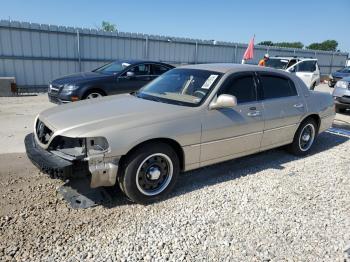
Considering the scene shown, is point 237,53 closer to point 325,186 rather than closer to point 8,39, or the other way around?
point 8,39

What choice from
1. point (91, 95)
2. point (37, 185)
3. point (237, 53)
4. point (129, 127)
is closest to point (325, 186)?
point (129, 127)

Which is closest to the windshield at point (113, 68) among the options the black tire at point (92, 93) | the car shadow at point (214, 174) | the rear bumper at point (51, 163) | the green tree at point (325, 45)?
the black tire at point (92, 93)

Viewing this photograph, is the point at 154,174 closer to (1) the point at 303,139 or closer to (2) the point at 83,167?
(2) the point at 83,167

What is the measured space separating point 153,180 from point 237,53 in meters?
17.9

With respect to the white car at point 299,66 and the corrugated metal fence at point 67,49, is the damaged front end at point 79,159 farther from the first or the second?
the white car at point 299,66

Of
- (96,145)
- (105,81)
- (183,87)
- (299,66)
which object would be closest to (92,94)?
(105,81)

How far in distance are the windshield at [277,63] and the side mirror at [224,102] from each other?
11069mm

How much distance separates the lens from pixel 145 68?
9.55 m

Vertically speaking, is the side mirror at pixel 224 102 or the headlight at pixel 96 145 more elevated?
the side mirror at pixel 224 102

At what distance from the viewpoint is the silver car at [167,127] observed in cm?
336

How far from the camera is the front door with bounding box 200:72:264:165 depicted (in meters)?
4.12

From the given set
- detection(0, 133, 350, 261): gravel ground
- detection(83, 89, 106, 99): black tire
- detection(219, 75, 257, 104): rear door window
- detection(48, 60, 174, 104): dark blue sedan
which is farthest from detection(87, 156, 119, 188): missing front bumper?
detection(83, 89, 106, 99): black tire

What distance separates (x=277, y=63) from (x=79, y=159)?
42.3ft

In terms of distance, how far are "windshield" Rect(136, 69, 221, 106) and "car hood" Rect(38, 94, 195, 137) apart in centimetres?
19
